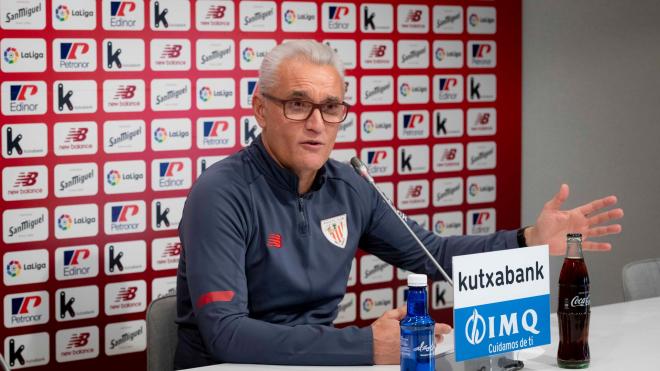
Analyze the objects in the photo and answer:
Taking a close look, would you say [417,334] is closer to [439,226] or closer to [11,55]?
[11,55]

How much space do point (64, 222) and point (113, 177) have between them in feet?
0.75

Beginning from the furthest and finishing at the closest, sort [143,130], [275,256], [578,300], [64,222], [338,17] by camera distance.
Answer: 1. [338,17]
2. [143,130]
3. [64,222]
4. [275,256]
5. [578,300]

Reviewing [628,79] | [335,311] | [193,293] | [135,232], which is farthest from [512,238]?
[628,79]

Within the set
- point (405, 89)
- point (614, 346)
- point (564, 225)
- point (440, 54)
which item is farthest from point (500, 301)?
point (440, 54)

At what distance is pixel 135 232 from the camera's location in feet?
11.0

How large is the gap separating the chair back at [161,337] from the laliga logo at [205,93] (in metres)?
1.25

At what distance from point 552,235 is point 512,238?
16 centimetres

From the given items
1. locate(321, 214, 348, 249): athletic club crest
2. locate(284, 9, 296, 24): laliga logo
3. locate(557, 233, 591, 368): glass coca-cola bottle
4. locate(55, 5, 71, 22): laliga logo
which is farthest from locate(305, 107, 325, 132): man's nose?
locate(284, 9, 296, 24): laliga logo

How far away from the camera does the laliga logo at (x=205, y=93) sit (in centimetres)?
347

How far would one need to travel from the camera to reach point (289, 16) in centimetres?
364

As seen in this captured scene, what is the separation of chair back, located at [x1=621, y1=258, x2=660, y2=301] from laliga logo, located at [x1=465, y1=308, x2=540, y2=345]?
3.22 ft

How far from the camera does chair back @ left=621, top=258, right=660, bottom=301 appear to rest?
111 inches

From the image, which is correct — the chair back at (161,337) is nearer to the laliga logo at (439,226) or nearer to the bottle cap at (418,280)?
the bottle cap at (418,280)

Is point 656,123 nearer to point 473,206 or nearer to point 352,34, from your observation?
point 473,206
